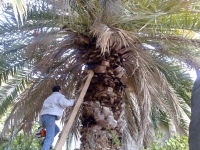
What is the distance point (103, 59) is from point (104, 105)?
89 centimetres

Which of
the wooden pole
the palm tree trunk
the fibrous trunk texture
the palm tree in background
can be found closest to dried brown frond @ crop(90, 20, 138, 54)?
the palm tree in background

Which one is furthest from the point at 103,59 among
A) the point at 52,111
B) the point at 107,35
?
the point at 52,111

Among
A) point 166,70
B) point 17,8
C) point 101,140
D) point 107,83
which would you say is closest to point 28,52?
point 107,83

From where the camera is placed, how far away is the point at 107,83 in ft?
22.2

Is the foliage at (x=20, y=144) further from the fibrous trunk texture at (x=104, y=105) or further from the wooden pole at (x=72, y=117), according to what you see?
the wooden pole at (x=72, y=117)

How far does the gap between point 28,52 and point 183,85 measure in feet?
11.9

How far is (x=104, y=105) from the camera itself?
6.68 meters

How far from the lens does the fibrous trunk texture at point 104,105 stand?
253 inches

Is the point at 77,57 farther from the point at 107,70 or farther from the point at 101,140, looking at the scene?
the point at 101,140

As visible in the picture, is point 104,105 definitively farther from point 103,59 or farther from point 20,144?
point 20,144

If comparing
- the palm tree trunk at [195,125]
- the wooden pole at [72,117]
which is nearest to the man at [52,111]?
the wooden pole at [72,117]

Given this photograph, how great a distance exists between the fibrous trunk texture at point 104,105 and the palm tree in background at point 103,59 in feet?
0.06

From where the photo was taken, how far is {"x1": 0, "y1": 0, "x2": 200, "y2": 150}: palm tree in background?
6059mm

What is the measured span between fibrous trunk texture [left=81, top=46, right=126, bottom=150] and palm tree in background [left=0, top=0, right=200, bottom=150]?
0.06 ft
